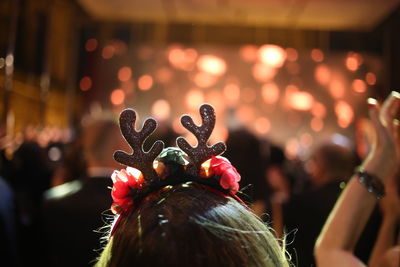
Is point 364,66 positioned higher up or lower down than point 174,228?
higher up

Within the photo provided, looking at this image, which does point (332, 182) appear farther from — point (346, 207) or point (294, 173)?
point (294, 173)

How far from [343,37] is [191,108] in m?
3.04

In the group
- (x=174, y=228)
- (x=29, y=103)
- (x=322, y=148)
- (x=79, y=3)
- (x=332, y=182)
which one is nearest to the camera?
(x=174, y=228)

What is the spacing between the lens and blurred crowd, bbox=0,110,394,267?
1595mm

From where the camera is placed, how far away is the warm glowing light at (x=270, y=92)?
749cm

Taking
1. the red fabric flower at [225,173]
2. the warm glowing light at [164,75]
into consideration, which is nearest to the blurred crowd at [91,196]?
the red fabric flower at [225,173]

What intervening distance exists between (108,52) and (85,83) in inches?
26.8

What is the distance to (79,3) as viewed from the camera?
733 cm

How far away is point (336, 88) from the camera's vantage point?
755 cm

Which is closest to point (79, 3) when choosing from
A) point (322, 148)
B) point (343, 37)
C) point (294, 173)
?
point (343, 37)

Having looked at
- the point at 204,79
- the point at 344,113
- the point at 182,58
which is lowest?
the point at 344,113

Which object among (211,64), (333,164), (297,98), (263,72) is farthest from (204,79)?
(333,164)

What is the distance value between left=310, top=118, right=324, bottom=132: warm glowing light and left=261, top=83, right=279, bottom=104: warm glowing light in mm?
746

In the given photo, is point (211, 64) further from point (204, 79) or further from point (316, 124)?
point (316, 124)
